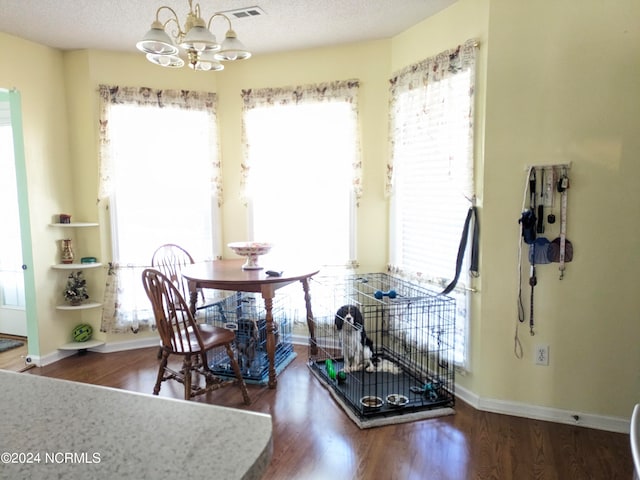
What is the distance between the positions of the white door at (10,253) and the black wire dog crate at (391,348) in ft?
9.67

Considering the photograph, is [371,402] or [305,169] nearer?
[371,402]

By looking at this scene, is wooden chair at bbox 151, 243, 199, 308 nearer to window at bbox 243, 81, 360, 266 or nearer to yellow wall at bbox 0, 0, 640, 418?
window at bbox 243, 81, 360, 266

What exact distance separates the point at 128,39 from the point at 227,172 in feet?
4.09

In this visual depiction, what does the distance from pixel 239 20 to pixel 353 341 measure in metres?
2.34

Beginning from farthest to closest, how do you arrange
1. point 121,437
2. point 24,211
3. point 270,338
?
point 24,211 < point 270,338 < point 121,437

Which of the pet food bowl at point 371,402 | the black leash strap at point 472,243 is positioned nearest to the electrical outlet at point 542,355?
the black leash strap at point 472,243

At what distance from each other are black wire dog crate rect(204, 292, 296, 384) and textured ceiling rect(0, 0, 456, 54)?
203 centimetres

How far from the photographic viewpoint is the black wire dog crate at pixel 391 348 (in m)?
2.58

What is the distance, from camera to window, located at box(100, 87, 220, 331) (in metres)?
3.44

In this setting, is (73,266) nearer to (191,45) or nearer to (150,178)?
(150,178)

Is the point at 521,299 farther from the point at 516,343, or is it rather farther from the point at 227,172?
the point at 227,172

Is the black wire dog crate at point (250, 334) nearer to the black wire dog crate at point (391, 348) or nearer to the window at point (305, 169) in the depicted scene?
the black wire dog crate at point (391, 348)

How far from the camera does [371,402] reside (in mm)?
2504

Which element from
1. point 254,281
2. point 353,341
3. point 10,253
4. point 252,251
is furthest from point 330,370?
point 10,253
